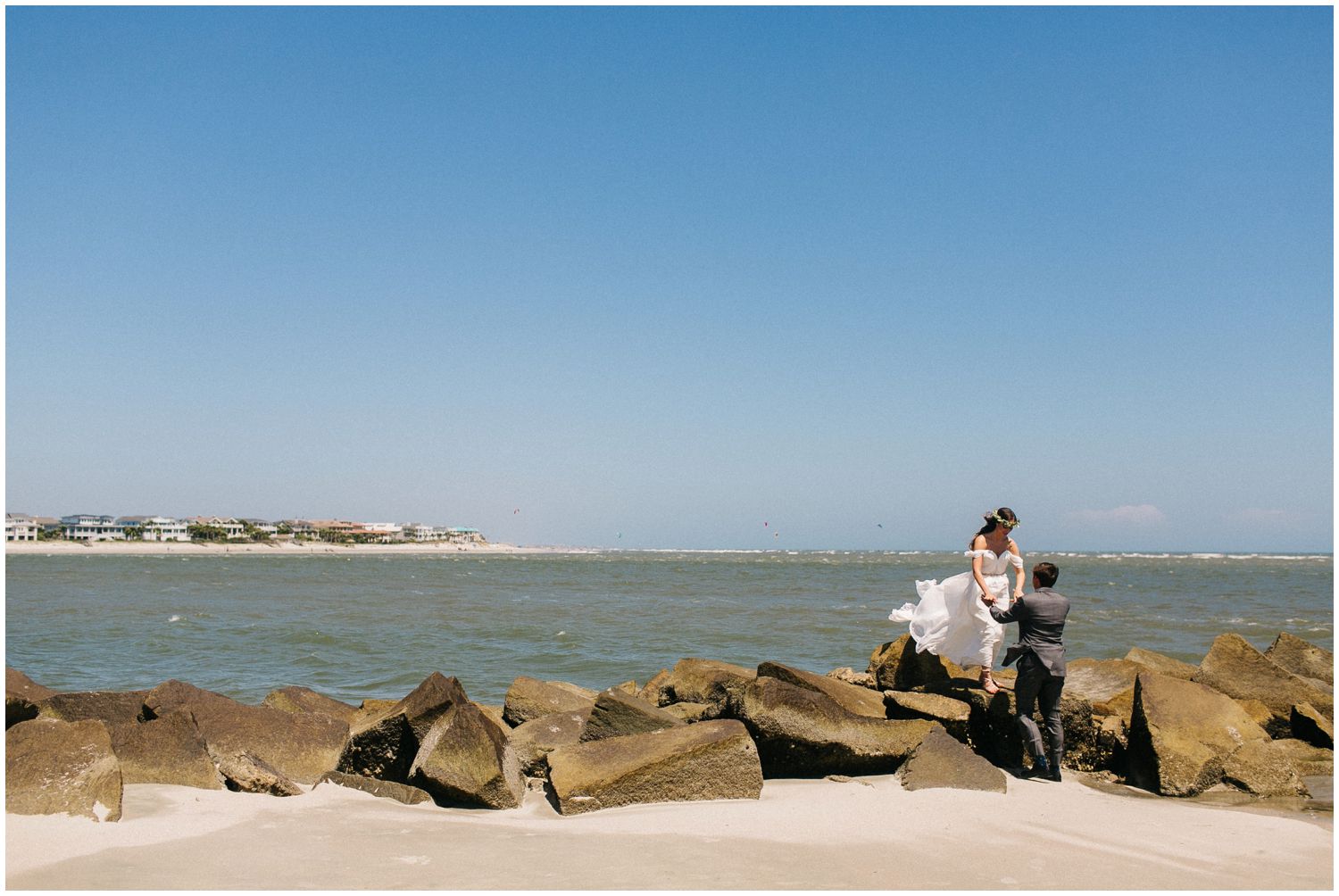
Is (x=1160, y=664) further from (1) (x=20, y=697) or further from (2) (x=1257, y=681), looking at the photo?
(1) (x=20, y=697)

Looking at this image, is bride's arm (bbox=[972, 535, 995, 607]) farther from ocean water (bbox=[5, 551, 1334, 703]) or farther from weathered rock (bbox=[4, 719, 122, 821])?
ocean water (bbox=[5, 551, 1334, 703])

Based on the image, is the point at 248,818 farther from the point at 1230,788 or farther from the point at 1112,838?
the point at 1230,788

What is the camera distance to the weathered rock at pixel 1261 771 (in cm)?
822

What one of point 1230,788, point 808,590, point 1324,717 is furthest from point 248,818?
point 808,590

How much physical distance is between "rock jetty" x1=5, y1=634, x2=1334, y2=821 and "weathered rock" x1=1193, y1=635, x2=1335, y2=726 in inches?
14.9

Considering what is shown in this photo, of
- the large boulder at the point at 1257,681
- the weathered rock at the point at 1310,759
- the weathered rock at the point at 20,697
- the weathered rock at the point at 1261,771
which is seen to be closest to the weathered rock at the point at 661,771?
the weathered rock at the point at 1261,771

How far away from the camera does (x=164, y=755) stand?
307 inches

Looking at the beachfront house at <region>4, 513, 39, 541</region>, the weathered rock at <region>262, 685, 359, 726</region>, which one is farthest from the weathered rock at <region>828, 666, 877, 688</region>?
the beachfront house at <region>4, 513, 39, 541</region>

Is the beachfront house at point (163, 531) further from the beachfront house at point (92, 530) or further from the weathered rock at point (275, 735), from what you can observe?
the weathered rock at point (275, 735)

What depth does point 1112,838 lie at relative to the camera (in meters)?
6.77

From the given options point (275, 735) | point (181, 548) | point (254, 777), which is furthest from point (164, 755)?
point (181, 548)

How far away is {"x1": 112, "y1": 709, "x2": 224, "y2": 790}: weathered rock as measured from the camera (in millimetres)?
7652

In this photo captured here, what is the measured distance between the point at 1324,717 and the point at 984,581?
12.4 feet

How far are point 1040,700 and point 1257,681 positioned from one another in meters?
4.05
